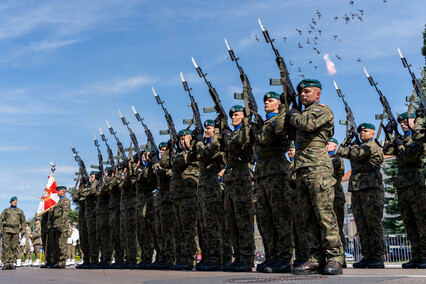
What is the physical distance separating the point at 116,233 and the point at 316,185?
338 inches

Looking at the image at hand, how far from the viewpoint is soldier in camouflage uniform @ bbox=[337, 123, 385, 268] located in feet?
29.8

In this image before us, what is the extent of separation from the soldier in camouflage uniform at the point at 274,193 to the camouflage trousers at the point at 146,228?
5.00 m

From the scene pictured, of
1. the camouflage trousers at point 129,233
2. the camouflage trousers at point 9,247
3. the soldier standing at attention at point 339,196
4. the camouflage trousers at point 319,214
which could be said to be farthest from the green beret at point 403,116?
the camouflage trousers at point 9,247

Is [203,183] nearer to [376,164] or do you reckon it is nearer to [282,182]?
[282,182]

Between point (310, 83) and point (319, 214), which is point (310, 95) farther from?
point (319, 214)

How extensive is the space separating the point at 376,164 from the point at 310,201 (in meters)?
3.26

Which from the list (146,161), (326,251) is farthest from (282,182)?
(146,161)

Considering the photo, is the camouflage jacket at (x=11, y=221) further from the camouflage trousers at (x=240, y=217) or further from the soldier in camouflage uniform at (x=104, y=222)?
the camouflage trousers at (x=240, y=217)

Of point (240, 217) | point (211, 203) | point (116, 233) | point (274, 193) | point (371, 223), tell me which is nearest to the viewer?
point (274, 193)

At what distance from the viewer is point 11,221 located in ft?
53.5

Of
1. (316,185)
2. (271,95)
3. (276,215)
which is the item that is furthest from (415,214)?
(316,185)

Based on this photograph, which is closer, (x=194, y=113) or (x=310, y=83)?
(x=310, y=83)

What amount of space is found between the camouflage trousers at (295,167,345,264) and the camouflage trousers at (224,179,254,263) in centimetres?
153

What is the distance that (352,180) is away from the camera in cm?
948
